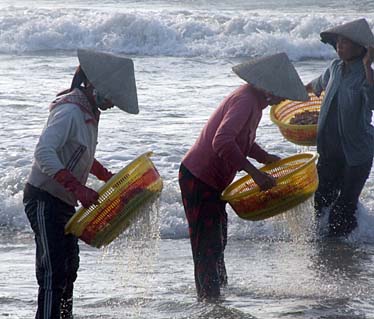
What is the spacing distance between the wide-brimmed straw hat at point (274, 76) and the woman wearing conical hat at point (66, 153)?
78 cm

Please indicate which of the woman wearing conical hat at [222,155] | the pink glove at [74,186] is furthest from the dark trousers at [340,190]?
the pink glove at [74,186]

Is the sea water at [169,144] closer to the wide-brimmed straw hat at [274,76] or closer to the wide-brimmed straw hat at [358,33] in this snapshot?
the wide-brimmed straw hat at [274,76]

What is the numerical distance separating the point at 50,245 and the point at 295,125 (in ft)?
8.89

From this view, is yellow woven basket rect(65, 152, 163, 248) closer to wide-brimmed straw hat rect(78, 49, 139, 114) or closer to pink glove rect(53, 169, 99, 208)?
pink glove rect(53, 169, 99, 208)

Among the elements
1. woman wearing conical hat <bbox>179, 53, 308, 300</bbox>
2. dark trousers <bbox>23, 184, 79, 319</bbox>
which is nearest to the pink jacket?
woman wearing conical hat <bbox>179, 53, 308, 300</bbox>

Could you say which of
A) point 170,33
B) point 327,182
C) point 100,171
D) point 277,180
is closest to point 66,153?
point 100,171

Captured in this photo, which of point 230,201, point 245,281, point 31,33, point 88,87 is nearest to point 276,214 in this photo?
point 230,201

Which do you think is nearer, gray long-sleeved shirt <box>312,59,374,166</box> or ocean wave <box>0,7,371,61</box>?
gray long-sleeved shirt <box>312,59,374,166</box>

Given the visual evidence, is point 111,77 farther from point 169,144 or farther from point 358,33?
point 169,144

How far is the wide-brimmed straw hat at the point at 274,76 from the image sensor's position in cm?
529

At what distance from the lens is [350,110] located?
6.80 meters

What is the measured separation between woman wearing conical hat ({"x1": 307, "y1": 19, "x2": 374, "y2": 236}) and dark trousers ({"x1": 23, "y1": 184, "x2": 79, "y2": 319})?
105 inches

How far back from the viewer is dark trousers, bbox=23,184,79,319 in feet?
15.6

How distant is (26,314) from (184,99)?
29.5ft
